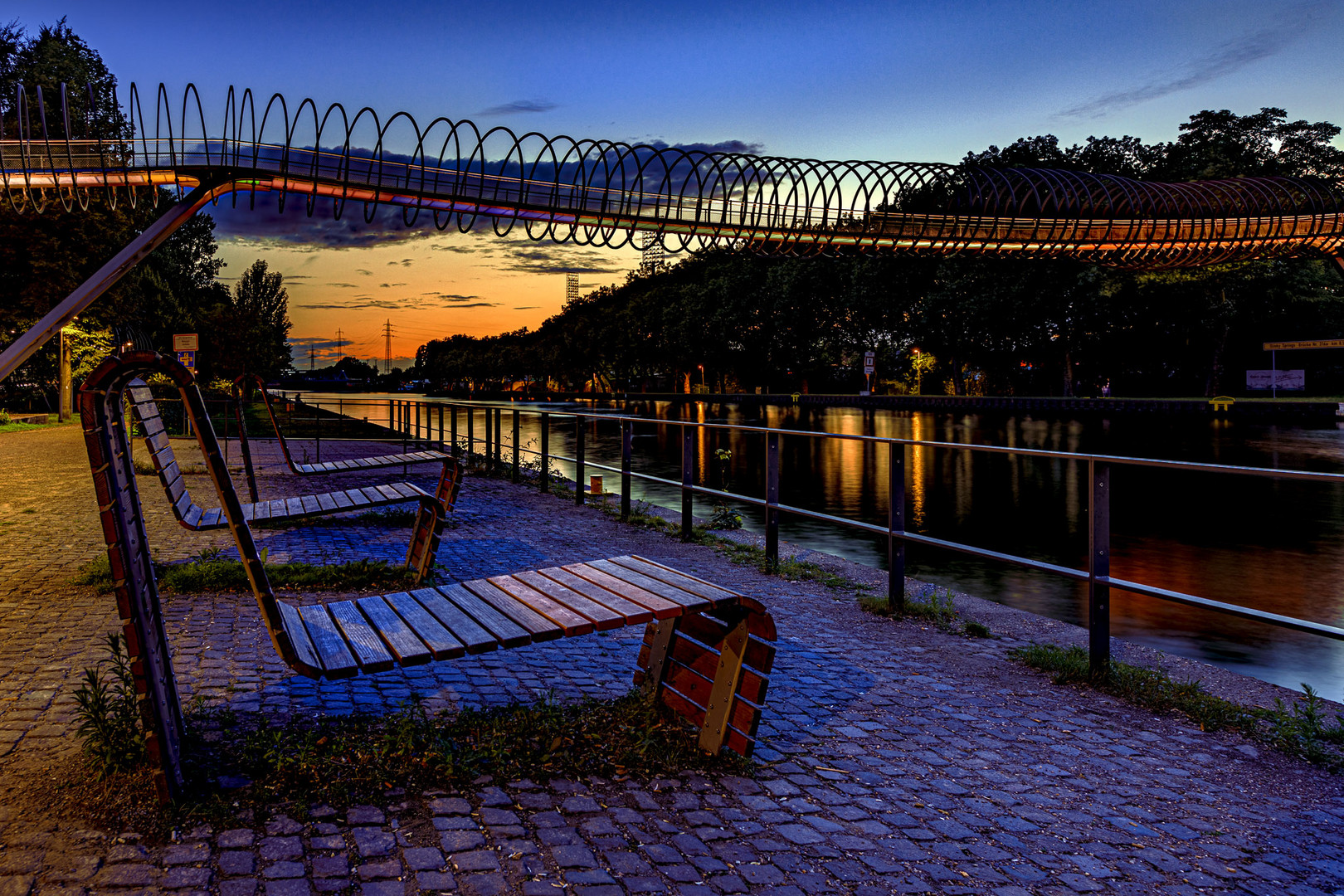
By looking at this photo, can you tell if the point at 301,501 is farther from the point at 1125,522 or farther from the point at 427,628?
the point at 1125,522

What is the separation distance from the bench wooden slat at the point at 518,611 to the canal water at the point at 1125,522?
7.65 feet

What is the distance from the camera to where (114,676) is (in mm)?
3934

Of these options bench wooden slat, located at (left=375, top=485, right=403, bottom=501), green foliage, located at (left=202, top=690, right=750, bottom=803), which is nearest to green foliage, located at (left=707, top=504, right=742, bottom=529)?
bench wooden slat, located at (left=375, top=485, right=403, bottom=501)

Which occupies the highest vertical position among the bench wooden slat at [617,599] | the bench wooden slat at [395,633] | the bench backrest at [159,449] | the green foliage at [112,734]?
the bench backrest at [159,449]

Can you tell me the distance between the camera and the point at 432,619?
3.23 metres

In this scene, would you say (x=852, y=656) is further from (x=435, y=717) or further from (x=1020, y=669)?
(x=435, y=717)

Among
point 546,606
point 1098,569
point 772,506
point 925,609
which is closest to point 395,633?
point 546,606

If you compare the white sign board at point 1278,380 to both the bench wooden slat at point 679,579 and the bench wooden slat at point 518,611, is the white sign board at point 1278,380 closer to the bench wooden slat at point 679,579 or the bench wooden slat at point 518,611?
the bench wooden slat at point 679,579

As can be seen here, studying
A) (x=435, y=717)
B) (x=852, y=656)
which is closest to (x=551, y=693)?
(x=435, y=717)

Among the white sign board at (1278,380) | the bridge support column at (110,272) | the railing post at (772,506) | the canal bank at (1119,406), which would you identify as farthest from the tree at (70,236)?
the white sign board at (1278,380)

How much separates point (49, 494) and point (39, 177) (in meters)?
4.29

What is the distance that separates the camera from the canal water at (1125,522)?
6.83 m

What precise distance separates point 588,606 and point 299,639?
0.99 m

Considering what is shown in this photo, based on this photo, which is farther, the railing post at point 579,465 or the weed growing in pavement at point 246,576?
the railing post at point 579,465
